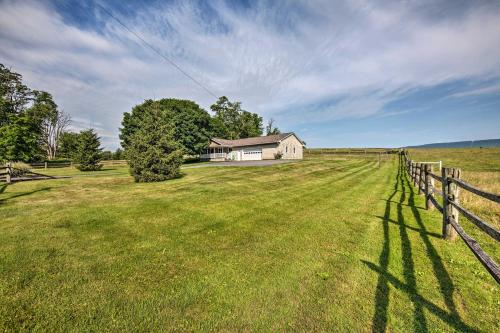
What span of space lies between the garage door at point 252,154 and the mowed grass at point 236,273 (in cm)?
3386

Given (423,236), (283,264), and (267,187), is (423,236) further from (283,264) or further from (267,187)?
(267,187)

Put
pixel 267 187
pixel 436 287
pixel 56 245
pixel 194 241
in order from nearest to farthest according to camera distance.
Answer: pixel 436 287 → pixel 56 245 → pixel 194 241 → pixel 267 187

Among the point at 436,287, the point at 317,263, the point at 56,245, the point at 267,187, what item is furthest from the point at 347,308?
the point at 267,187

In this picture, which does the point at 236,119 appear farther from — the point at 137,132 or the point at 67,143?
the point at 137,132

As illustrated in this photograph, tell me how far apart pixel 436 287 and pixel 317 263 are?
78.3 inches

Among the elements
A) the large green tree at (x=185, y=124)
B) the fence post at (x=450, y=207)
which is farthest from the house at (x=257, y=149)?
the fence post at (x=450, y=207)

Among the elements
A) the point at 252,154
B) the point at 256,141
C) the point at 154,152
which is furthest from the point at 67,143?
the point at 154,152

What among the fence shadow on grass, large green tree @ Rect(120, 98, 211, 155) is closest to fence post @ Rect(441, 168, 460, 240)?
the fence shadow on grass

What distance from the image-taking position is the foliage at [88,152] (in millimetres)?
31891

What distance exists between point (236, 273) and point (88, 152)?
36.8m

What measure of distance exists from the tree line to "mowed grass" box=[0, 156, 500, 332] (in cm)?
884

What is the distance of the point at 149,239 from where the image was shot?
570cm

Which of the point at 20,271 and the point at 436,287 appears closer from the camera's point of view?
the point at 436,287

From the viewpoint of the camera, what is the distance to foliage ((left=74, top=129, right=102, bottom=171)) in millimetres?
31891
